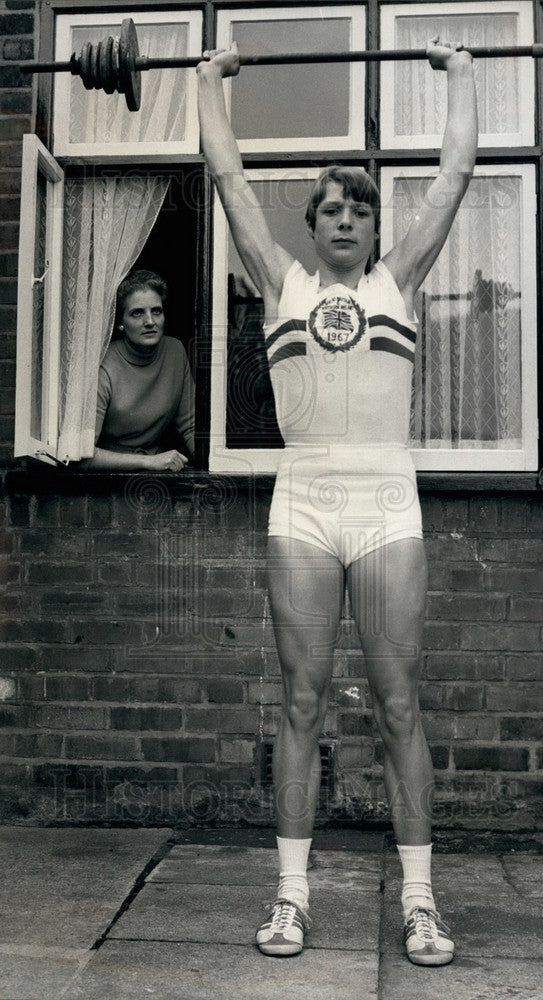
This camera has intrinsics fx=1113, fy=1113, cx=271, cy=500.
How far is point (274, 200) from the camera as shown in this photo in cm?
479

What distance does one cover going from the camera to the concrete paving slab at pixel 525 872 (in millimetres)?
3754

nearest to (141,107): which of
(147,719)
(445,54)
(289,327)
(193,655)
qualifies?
(445,54)

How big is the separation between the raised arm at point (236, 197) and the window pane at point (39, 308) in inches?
50.6

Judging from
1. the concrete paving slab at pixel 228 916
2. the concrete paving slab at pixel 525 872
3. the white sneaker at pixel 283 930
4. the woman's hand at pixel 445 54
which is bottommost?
the concrete paving slab at pixel 525 872

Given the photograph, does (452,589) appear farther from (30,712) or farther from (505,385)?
(30,712)

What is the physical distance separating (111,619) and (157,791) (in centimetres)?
73

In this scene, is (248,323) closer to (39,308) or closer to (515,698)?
(39,308)

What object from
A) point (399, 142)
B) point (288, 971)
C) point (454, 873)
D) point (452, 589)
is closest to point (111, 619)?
point (452, 589)

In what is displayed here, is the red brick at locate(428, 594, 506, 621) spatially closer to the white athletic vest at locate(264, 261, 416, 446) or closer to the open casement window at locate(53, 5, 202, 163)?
the white athletic vest at locate(264, 261, 416, 446)

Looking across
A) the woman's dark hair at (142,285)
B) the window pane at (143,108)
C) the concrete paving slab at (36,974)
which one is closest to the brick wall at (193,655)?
the window pane at (143,108)

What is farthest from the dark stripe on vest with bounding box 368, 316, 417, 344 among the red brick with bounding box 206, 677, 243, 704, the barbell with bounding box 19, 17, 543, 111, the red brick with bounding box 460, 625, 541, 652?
the red brick with bounding box 206, 677, 243, 704

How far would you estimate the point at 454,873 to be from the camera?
396cm

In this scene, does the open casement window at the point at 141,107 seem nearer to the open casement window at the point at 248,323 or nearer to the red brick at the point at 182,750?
the open casement window at the point at 248,323

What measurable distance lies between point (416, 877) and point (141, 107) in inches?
134
